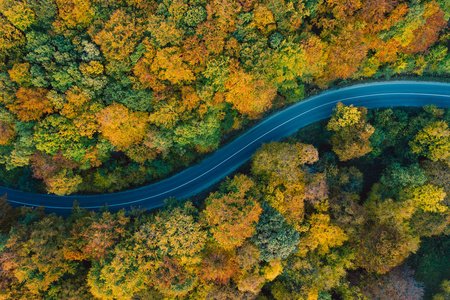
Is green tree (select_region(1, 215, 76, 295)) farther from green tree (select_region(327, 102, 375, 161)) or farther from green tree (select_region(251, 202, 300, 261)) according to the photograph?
green tree (select_region(327, 102, 375, 161))

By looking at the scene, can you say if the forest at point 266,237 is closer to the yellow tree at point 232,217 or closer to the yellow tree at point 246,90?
the yellow tree at point 232,217

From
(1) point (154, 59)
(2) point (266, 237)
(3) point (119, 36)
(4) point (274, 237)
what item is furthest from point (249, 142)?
(3) point (119, 36)

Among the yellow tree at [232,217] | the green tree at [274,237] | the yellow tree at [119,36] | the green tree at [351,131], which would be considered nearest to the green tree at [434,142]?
the green tree at [351,131]

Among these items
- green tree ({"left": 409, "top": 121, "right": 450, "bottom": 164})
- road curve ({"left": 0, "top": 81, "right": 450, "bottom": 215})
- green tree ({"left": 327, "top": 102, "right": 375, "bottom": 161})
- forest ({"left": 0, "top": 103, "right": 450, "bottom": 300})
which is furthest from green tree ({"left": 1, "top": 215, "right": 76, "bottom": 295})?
green tree ({"left": 409, "top": 121, "right": 450, "bottom": 164})

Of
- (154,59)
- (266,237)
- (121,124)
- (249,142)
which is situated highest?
(154,59)

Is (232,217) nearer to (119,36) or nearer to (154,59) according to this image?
(154,59)

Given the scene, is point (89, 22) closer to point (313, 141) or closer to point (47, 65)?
point (47, 65)
